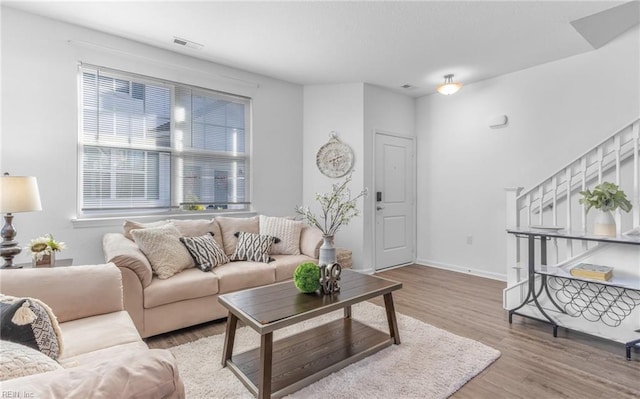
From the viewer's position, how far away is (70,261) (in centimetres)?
251

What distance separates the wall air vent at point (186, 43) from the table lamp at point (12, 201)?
1.80 m

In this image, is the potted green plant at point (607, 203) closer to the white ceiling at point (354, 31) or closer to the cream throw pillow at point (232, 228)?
the white ceiling at point (354, 31)

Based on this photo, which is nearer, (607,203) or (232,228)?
(607,203)

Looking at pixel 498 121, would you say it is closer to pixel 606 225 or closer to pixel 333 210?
pixel 606 225

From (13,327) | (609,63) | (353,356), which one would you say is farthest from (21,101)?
(609,63)

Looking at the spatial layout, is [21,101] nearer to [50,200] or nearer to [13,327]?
[50,200]

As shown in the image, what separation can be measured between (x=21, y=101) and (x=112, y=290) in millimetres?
2059

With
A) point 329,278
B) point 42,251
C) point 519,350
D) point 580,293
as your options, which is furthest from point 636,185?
point 42,251

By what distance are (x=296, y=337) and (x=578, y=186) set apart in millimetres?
2934

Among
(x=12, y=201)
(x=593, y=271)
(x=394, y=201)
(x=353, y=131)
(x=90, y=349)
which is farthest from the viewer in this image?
(x=394, y=201)

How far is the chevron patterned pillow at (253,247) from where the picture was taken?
3166mm

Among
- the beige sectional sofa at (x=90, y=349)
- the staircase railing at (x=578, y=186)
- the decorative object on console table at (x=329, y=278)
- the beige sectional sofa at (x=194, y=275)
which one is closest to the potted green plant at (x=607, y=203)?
the staircase railing at (x=578, y=186)

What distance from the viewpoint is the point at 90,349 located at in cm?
145

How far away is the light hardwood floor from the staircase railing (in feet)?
1.66
